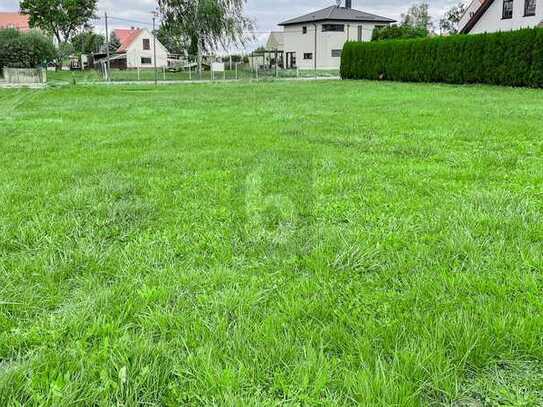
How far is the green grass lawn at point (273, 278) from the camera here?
1.54 metres

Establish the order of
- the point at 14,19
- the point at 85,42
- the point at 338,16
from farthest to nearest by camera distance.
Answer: the point at 85,42 → the point at 14,19 → the point at 338,16

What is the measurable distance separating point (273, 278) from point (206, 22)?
27.5m

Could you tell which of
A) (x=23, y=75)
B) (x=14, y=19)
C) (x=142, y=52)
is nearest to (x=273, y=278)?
(x=23, y=75)

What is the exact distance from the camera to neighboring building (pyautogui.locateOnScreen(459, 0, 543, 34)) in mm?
21891

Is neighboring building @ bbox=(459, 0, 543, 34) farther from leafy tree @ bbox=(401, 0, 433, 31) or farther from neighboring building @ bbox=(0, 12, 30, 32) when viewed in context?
neighboring building @ bbox=(0, 12, 30, 32)

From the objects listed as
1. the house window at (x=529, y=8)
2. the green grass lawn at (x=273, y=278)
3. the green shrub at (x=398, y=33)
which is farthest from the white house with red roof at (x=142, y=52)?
the green grass lawn at (x=273, y=278)

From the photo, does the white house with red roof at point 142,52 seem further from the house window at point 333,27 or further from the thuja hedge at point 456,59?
the thuja hedge at point 456,59

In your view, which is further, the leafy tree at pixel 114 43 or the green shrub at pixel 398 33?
the leafy tree at pixel 114 43

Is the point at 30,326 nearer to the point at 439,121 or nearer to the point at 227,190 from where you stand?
the point at 227,190

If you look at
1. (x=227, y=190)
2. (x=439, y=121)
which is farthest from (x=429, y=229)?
(x=439, y=121)

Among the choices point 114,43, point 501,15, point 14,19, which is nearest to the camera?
point 501,15

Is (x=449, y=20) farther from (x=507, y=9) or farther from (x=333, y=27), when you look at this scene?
(x=507, y=9)

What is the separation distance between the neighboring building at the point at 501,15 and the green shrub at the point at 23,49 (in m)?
22.0

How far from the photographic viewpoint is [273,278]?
2.26m
